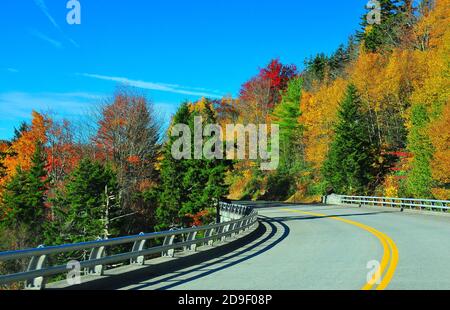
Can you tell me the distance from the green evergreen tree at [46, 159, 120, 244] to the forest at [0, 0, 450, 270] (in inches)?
4.4

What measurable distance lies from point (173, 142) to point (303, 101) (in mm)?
28007

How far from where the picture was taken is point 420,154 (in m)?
40.0

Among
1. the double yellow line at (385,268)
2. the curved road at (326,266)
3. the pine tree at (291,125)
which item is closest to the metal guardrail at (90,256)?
the curved road at (326,266)

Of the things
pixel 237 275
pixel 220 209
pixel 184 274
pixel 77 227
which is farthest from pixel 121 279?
pixel 220 209

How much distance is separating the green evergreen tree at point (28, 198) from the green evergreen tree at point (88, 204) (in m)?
10.5

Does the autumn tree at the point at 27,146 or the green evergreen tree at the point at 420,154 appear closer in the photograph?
the green evergreen tree at the point at 420,154

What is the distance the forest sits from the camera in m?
37.9

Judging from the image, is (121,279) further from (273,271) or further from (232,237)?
(232,237)

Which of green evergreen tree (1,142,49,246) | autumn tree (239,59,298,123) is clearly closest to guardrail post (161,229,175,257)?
green evergreen tree (1,142,49,246)

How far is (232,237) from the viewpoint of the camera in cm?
1816

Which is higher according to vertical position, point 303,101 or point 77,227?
point 303,101

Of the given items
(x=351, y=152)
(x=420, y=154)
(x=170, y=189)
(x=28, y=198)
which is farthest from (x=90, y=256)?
(x=351, y=152)

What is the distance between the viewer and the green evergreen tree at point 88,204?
36.2 metres

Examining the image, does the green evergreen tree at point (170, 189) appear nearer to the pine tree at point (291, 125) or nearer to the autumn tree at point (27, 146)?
the autumn tree at point (27, 146)
